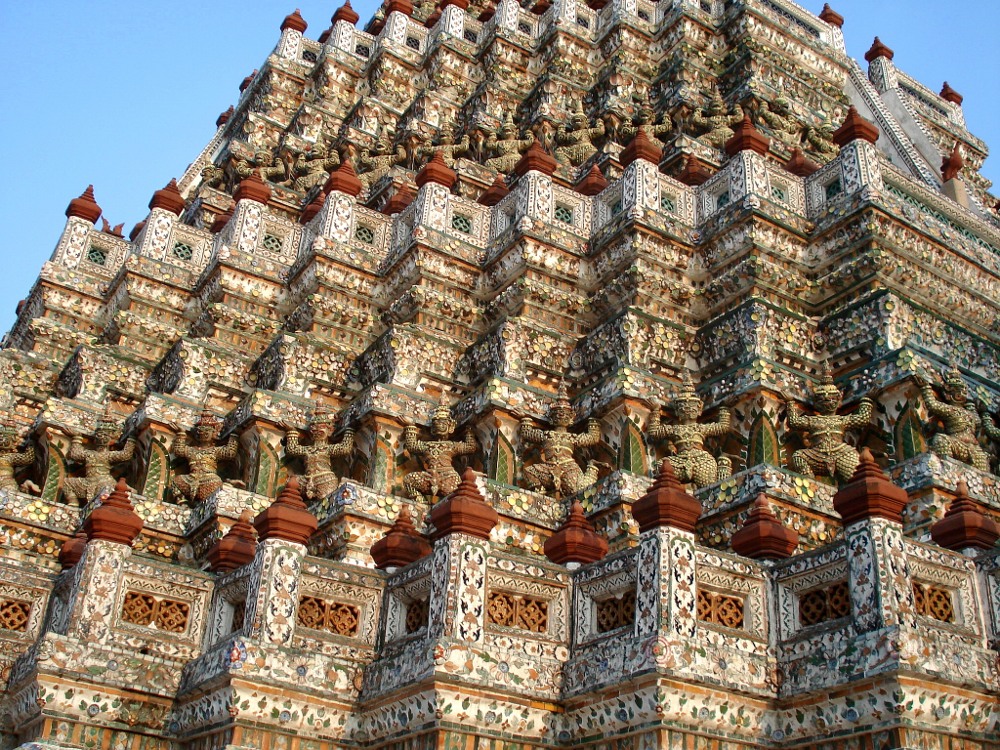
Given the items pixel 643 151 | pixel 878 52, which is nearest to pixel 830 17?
pixel 878 52

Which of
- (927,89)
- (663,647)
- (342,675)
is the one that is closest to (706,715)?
(663,647)

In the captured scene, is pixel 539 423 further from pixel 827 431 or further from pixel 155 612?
pixel 155 612

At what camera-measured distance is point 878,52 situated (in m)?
32.7

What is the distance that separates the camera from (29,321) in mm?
23172

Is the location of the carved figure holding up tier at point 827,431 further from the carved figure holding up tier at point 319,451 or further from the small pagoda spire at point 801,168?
the carved figure holding up tier at point 319,451

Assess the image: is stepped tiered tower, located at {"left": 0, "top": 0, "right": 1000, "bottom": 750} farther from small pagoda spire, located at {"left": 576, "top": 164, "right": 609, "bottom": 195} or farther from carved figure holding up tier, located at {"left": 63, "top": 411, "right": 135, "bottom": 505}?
small pagoda spire, located at {"left": 576, "top": 164, "right": 609, "bottom": 195}

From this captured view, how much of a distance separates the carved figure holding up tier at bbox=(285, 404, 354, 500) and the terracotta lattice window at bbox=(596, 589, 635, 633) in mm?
6145

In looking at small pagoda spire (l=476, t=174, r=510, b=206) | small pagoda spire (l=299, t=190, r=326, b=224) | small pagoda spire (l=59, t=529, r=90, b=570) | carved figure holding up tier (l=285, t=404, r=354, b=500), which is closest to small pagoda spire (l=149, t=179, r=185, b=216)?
small pagoda spire (l=299, t=190, r=326, b=224)

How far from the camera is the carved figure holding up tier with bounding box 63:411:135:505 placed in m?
15.9

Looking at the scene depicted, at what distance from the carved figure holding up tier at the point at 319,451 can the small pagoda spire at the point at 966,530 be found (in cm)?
806

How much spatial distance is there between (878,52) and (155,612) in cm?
2906

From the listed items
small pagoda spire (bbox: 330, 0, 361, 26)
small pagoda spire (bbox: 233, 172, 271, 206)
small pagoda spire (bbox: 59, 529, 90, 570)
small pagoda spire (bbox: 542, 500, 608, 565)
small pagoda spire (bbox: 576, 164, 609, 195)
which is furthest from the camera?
small pagoda spire (bbox: 330, 0, 361, 26)

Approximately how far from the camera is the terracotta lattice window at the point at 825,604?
9.00 meters

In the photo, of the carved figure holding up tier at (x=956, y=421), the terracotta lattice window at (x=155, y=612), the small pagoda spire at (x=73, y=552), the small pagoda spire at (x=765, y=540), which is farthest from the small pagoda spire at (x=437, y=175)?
the small pagoda spire at (x=765, y=540)
